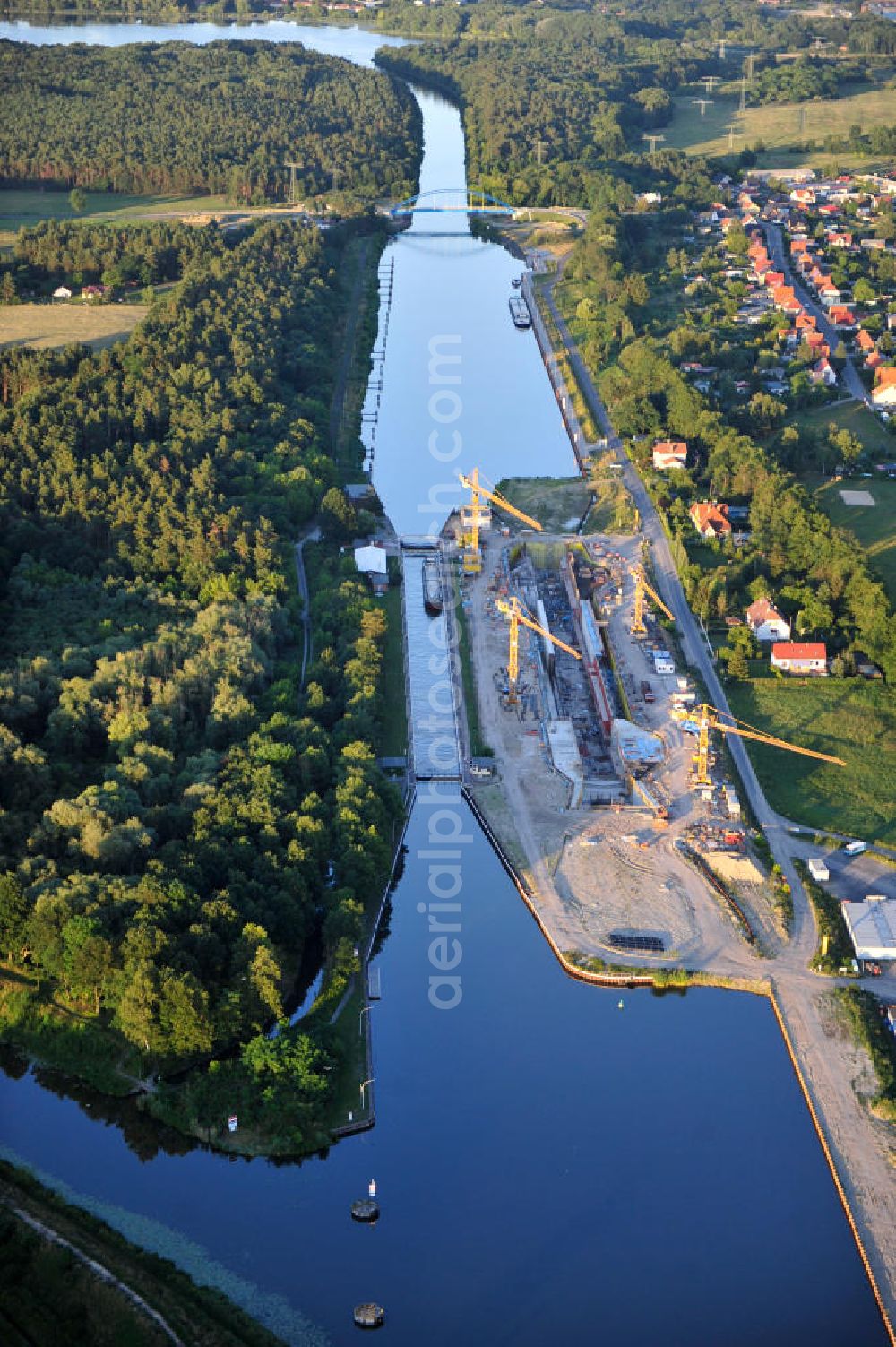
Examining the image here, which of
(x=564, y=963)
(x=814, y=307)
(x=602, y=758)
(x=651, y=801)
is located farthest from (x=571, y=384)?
(x=564, y=963)

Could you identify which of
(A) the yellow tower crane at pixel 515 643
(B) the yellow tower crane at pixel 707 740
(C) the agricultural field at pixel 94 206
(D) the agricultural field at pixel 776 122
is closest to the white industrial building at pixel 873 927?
(B) the yellow tower crane at pixel 707 740

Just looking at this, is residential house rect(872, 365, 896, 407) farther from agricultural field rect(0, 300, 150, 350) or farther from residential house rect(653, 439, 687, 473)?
agricultural field rect(0, 300, 150, 350)

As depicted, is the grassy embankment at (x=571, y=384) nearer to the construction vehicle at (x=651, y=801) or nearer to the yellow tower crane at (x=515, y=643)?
the yellow tower crane at (x=515, y=643)

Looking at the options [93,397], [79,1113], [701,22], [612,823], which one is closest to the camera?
[79,1113]

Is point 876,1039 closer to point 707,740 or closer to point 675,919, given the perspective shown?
point 675,919

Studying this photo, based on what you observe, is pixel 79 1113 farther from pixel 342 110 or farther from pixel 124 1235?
pixel 342 110

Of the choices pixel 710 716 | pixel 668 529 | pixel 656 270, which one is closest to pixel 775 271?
pixel 656 270
